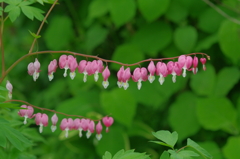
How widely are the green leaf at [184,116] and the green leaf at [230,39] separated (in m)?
0.47

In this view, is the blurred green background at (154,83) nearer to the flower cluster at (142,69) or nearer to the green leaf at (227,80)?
the green leaf at (227,80)

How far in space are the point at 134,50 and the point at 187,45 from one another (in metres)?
0.42

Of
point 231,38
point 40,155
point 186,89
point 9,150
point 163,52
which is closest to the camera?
point 9,150

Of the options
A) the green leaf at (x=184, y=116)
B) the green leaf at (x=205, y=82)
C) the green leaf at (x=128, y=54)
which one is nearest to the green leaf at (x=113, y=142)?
the green leaf at (x=184, y=116)

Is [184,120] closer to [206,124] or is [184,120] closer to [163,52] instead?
[206,124]

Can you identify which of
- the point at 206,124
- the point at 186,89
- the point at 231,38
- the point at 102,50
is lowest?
the point at 206,124

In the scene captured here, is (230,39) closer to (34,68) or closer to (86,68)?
(86,68)

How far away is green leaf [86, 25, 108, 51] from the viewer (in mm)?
3227

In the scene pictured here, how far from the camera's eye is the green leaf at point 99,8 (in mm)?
3014

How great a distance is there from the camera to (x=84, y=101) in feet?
10.2

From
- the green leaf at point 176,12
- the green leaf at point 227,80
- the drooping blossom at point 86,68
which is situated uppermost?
the green leaf at point 176,12

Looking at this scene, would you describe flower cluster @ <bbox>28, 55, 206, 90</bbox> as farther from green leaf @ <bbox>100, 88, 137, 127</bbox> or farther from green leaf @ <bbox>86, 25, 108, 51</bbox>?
green leaf @ <bbox>86, 25, 108, 51</bbox>

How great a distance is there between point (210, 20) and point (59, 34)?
4.33ft

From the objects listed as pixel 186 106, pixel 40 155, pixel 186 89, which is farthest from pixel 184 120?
pixel 40 155
